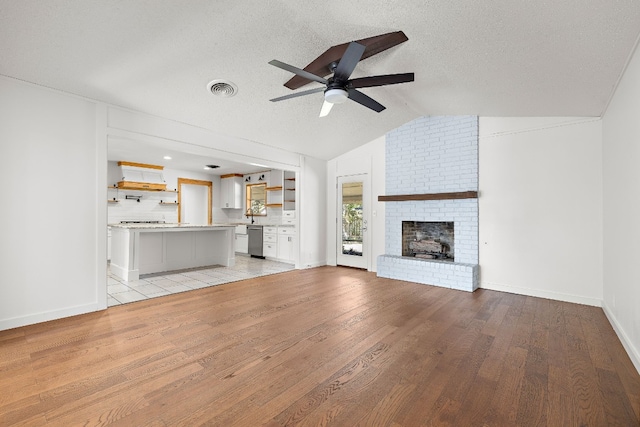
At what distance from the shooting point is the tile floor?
14.0ft

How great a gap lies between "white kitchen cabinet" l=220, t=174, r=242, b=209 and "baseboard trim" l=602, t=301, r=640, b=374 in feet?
27.3

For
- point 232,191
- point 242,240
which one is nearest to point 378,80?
point 242,240

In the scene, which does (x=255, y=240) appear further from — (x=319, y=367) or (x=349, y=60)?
(x=349, y=60)

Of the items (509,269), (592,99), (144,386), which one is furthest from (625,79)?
(144,386)

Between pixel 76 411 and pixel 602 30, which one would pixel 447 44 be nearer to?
pixel 602 30

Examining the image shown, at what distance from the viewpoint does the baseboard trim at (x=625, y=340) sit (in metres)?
2.30

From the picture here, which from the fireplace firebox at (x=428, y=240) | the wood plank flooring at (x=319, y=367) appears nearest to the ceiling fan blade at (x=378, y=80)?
the wood plank flooring at (x=319, y=367)

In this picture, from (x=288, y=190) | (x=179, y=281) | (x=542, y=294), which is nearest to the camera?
(x=542, y=294)

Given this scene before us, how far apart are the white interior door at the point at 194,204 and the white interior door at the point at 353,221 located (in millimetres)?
4817

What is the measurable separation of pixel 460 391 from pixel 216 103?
4.00m

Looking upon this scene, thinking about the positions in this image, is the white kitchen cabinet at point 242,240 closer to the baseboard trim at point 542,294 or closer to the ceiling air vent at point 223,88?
the ceiling air vent at point 223,88

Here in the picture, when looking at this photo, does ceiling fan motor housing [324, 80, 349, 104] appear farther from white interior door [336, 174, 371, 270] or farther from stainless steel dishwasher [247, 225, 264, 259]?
stainless steel dishwasher [247, 225, 264, 259]

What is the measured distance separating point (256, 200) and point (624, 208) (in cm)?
794

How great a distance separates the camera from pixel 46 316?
3.21m
